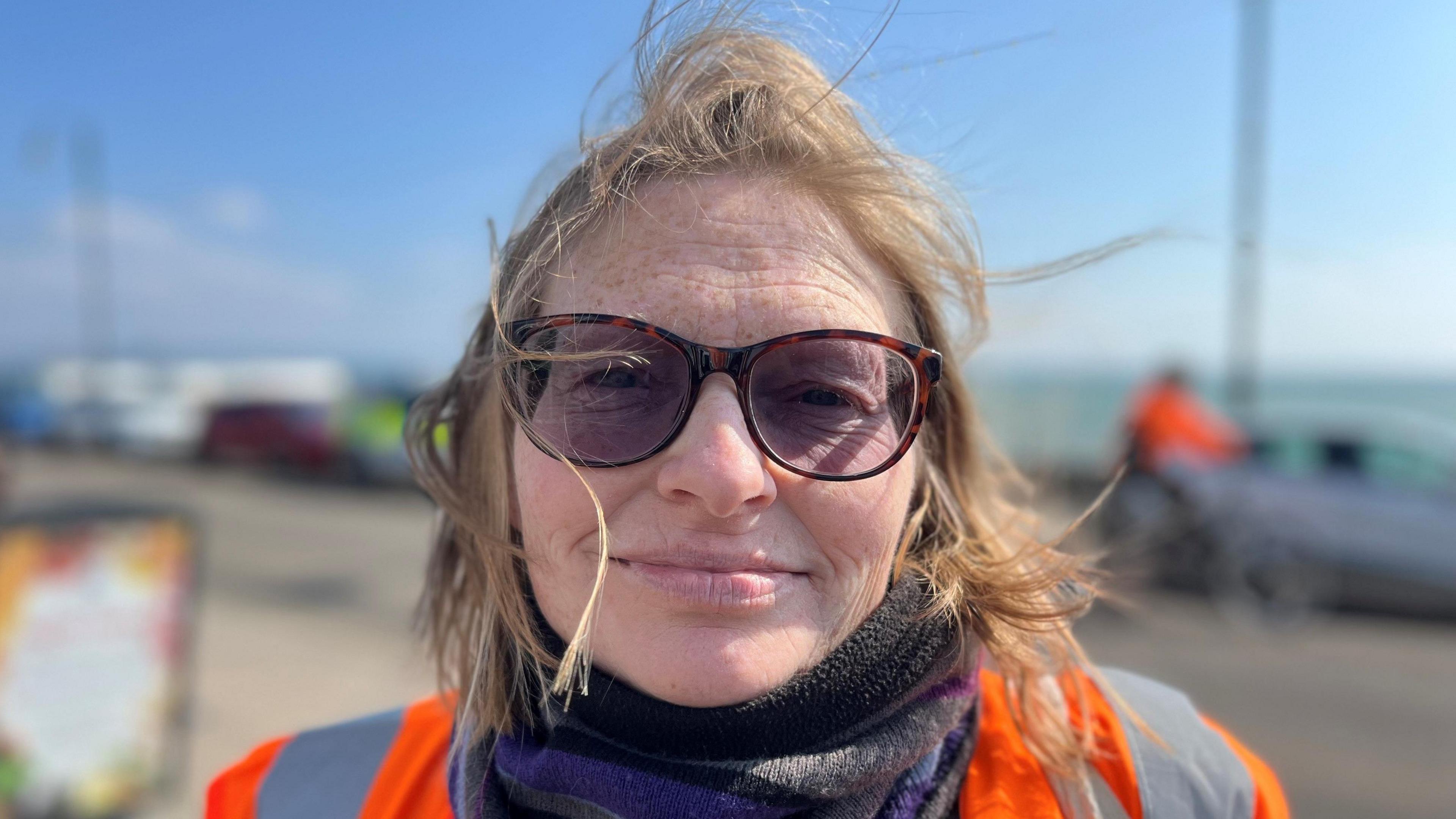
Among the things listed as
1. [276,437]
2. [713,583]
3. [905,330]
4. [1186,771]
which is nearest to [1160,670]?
[1186,771]

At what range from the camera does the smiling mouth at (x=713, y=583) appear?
44.9 inches

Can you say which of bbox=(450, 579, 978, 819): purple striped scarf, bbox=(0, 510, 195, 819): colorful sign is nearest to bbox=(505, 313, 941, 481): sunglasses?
bbox=(450, 579, 978, 819): purple striped scarf

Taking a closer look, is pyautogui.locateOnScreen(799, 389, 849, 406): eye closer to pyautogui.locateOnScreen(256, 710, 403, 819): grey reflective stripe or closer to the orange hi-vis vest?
the orange hi-vis vest

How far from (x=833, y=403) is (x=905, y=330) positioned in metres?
0.21

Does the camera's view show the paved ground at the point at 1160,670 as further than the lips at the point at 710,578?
Yes

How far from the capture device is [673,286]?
119 centimetres

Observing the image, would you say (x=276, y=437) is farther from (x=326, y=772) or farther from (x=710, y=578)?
(x=710, y=578)

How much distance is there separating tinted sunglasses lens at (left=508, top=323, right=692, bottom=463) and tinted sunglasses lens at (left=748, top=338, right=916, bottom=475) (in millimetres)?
115

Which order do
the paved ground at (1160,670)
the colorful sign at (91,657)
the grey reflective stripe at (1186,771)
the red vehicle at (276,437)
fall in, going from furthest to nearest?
the red vehicle at (276,437)
the paved ground at (1160,670)
the colorful sign at (91,657)
the grey reflective stripe at (1186,771)

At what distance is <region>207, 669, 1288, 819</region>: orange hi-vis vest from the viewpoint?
1274 mm

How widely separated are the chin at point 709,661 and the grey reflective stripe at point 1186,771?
548 mm

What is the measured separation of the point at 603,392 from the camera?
4.01 ft

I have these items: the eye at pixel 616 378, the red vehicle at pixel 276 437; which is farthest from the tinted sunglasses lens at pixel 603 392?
the red vehicle at pixel 276 437

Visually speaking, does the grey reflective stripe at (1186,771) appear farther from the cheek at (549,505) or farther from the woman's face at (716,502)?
the cheek at (549,505)
